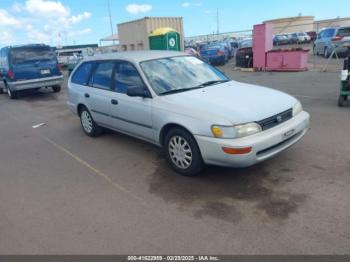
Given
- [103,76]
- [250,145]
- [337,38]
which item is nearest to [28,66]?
[103,76]

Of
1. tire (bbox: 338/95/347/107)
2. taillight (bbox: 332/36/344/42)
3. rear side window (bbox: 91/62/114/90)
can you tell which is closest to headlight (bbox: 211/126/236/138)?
rear side window (bbox: 91/62/114/90)

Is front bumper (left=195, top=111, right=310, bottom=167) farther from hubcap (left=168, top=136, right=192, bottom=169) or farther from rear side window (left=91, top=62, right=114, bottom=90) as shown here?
rear side window (left=91, top=62, right=114, bottom=90)

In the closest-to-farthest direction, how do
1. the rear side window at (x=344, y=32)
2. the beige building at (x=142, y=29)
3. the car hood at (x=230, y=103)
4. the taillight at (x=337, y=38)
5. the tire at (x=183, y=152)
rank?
the car hood at (x=230, y=103)
the tire at (x=183, y=152)
the beige building at (x=142, y=29)
the taillight at (x=337, y=38)
the rear side window at (x=344, y=32)

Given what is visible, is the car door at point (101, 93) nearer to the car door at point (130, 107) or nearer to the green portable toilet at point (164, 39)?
the car door at point (130, 107)

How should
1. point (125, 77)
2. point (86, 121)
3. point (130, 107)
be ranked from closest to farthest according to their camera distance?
point (130, 107) < point (125, 77) < point (86, 121)

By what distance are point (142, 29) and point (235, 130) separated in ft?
51.9

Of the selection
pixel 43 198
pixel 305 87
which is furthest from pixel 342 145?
pixel 305 87

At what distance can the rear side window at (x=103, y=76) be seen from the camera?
5410mm

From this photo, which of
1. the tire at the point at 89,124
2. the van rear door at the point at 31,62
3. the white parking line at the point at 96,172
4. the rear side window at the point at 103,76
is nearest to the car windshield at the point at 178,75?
the rear side window at the point at 103,76

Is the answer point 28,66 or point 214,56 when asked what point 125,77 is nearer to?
point 28,66

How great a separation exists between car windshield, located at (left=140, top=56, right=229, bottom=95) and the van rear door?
28.7 ft

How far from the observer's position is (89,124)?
636 cm

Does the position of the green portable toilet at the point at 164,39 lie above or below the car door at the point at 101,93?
above

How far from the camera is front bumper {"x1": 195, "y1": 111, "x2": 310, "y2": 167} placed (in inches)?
142
